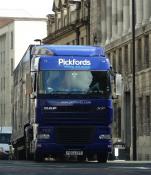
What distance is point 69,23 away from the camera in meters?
82.3

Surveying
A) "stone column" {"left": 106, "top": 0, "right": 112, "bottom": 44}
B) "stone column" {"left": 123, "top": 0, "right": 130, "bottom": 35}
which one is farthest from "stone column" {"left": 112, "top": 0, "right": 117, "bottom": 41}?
"stone column" {"left": 123, "top": 0, "right": 130, "bottom": 35}

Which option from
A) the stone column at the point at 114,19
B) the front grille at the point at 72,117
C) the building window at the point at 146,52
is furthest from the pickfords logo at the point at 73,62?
the stone column at the point at 114,19

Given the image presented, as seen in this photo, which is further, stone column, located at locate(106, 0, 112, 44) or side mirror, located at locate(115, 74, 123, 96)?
stone column, located at locate(106, 0, 112, 44)

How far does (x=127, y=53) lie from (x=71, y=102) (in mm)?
33069

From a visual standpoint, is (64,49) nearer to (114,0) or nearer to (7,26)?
(114,0)

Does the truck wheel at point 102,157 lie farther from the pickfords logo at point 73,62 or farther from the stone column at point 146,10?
the stone column at point 146,10

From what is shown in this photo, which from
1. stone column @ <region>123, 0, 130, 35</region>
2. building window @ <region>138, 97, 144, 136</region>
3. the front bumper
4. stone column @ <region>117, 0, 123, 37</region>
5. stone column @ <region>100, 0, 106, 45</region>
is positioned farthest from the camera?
stone column @ <region>100, 0, 106, 45</region>

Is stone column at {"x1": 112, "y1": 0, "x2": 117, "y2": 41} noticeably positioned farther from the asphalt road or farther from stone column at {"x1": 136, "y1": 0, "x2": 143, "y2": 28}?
the asphalt road

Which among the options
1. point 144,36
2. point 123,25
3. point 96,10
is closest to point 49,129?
point 144,36

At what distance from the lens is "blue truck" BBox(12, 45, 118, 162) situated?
29.0 m

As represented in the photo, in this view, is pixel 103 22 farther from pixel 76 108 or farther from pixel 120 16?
pixel 76 108

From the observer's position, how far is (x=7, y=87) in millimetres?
134250

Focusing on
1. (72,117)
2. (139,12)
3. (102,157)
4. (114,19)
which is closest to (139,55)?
(139,12)

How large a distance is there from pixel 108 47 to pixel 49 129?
3794cm
